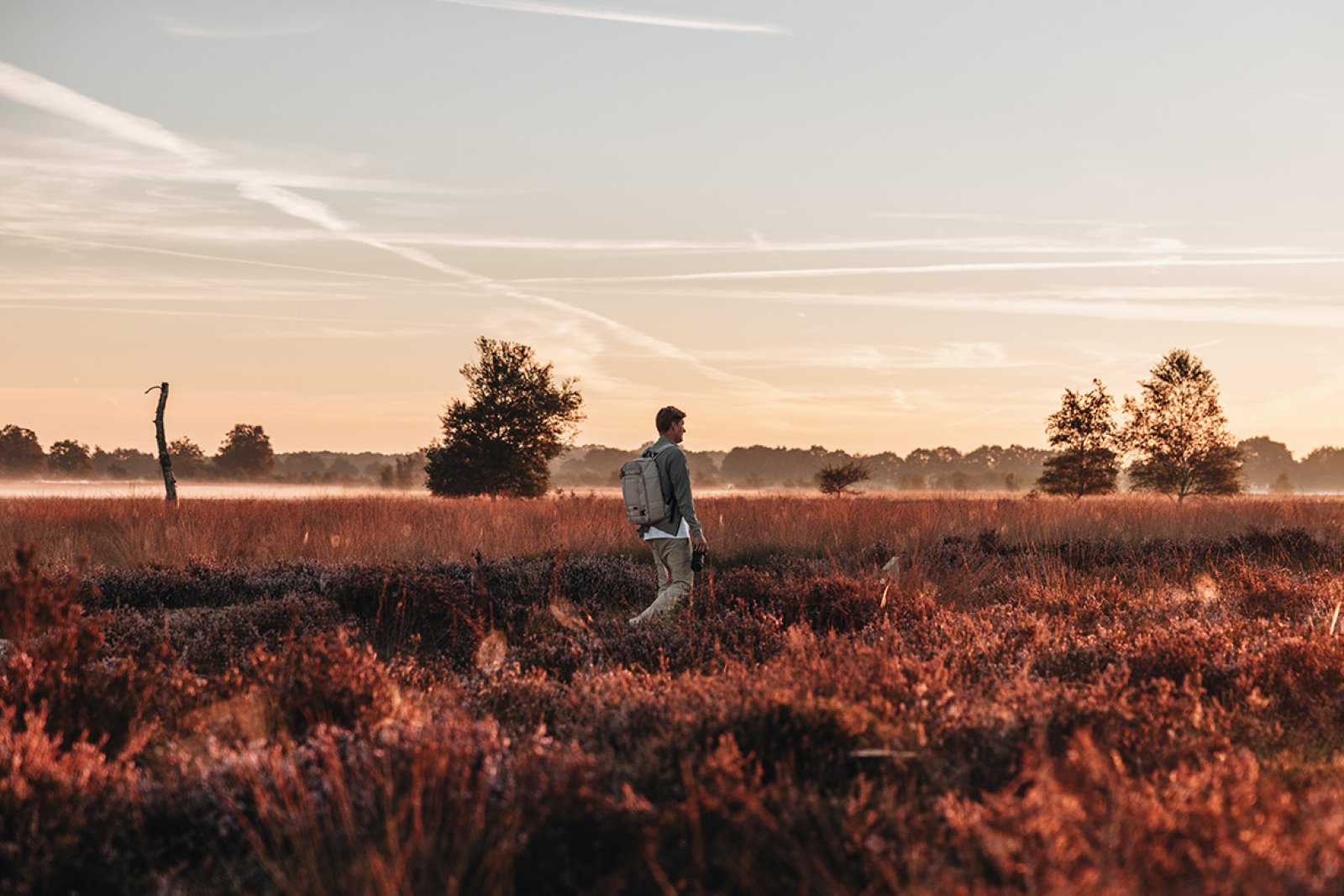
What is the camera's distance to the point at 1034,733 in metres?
4.78

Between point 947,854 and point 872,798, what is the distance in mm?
624

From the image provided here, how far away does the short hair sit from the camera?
29.9 feet

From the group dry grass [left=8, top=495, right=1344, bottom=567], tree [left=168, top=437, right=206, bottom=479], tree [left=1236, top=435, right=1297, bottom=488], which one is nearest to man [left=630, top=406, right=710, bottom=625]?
dry grass [left=8, top=495, right=1344, bottom=567]

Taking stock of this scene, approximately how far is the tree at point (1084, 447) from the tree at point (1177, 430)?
3.16 ft

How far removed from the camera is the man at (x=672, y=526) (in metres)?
8.91

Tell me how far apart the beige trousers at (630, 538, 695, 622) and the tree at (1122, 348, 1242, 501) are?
3623 cm

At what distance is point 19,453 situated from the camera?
98.4 metres

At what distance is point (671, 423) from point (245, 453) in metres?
99.8

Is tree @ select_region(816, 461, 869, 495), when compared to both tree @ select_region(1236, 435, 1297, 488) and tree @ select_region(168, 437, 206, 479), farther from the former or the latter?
tree @ select_region(1236, 435, 1297, 488)

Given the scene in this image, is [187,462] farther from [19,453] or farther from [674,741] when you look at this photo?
[674,741]

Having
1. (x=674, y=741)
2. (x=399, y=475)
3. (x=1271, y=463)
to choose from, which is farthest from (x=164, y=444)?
(x=1271, y=463)

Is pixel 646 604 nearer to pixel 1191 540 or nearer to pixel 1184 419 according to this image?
pixel 1191 540

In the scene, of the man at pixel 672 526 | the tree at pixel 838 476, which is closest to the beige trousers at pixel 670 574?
the man at pixel 672 526

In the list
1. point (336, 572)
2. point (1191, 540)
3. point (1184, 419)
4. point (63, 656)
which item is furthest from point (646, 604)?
point (1184, 419)
